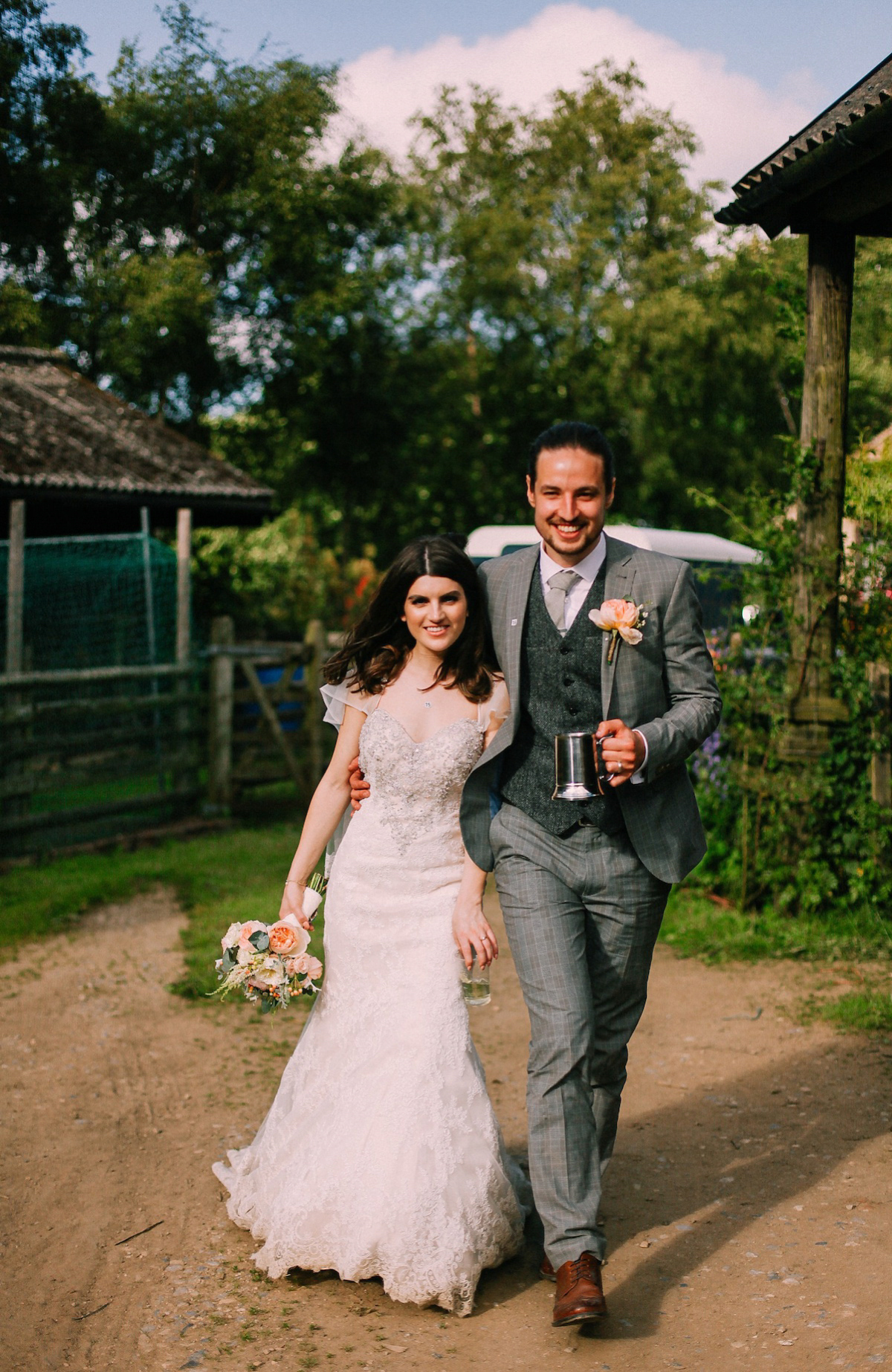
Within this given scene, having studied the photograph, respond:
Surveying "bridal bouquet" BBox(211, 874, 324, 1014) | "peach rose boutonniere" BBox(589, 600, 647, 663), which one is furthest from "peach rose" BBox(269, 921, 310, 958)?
"peach rose boutonniere" BBox(589, 600, 647, 663)

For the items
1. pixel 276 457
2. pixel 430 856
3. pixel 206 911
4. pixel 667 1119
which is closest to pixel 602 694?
pixel 430 856

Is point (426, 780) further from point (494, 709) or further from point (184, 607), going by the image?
point (184, 607)

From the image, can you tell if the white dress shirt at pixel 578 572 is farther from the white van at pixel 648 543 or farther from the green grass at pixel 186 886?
the white van at pixel 648 543

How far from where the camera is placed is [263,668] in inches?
537

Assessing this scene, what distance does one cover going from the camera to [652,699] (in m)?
3.45

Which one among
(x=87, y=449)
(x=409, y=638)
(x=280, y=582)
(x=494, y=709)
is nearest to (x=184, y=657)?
(x=87, y=449)

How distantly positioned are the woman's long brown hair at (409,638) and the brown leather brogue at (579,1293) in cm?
157

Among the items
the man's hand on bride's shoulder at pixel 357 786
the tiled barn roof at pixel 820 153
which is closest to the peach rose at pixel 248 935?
the man's hand on bride's shoulder at pixel 357 786

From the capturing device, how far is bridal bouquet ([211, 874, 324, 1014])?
146 inches

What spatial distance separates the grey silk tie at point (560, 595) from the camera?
3.52 m

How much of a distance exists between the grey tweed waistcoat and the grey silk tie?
17 mm

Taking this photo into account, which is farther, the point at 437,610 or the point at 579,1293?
the point at 437,610

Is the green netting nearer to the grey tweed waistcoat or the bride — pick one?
the bride

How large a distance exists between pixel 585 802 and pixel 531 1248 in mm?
1422
